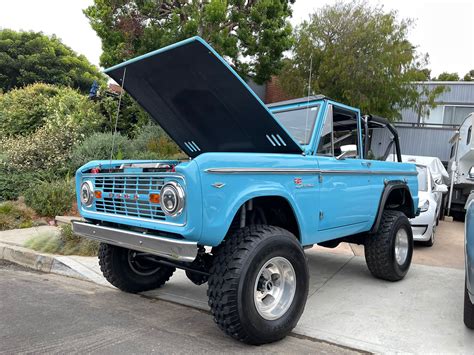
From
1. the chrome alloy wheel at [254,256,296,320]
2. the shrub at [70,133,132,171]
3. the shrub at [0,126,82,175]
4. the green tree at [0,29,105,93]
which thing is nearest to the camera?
the chrome alloy wheel at [254,256,296,320]

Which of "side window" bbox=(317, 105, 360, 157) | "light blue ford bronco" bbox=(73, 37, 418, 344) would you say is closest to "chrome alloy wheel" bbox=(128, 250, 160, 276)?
"light blue ford bronco" bbox=(73, 37, 418, 344)

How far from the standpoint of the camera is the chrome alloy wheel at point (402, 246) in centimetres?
553

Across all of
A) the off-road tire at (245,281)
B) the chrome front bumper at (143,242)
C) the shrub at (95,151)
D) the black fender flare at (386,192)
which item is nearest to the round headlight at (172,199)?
the chrome front bumper at (143,242)

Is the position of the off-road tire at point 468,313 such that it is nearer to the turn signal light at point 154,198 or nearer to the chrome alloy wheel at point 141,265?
the turn signal light at point 154,198

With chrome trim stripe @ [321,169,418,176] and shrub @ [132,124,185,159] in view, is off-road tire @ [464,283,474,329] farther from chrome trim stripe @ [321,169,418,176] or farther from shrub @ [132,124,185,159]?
shrub @ [132,124,185,159]

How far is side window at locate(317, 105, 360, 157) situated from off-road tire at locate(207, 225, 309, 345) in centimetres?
130

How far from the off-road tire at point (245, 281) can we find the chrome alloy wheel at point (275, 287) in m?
0.05

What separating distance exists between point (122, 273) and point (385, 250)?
10.2ft

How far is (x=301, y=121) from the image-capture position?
178 inches

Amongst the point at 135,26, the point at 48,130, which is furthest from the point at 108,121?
the point at 135,26

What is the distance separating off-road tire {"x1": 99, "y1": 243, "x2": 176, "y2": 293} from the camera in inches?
173

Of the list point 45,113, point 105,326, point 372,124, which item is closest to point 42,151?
point 45,113

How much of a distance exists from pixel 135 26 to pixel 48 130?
3681mm

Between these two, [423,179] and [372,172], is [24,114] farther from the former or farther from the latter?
[372,172]
